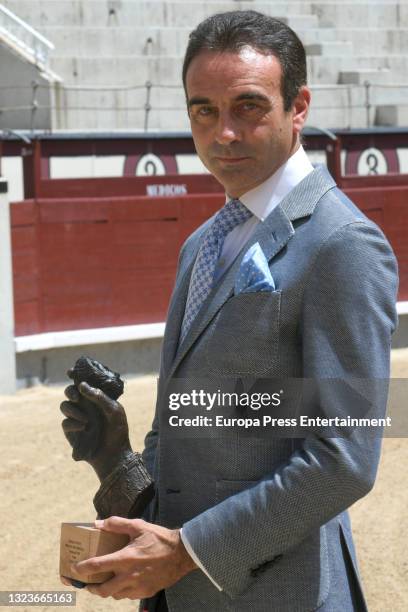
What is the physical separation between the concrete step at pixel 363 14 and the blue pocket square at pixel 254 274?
12.0 metres

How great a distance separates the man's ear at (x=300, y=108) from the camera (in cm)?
141

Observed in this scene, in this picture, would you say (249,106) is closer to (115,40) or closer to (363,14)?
(115,40)

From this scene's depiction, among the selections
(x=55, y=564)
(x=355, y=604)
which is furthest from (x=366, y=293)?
(x=55, y=564)

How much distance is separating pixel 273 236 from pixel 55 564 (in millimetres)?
2380

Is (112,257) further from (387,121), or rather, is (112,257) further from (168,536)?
(168,536)

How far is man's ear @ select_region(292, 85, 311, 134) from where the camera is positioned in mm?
1411

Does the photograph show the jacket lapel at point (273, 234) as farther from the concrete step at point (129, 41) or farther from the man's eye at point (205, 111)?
the concrete step at point (129, 41)

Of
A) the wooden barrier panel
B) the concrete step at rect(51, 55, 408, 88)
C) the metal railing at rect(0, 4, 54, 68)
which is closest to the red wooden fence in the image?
the wooden barrier panel

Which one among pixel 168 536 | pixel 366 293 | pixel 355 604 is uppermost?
pixel 366 293

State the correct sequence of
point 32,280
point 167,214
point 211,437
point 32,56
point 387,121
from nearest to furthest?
1. point 211,437
2. point 32,280
3. point 167,214
4. point 32,56
5. point 387,121

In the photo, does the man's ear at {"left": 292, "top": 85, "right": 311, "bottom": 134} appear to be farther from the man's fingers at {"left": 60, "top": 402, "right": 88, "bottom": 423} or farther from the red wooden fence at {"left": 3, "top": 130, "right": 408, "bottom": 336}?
the red wooden fence at {"left": 3, "top": 130, "right": 408, "bottom": 336}

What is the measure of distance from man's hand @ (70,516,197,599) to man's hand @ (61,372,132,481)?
164 millimetres

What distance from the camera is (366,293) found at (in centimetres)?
128

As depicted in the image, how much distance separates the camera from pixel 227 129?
1.37 metres
